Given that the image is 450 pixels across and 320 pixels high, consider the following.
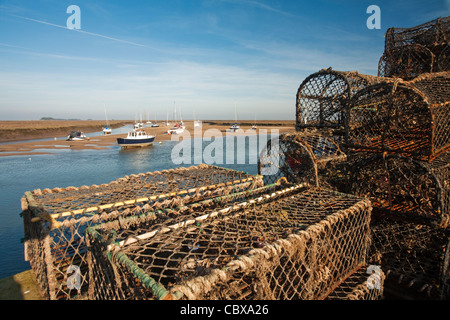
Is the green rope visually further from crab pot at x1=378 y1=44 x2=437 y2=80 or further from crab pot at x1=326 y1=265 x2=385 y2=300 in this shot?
crab pot at x1=378 y1=44 x2=437 y2=80

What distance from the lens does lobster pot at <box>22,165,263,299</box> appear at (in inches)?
117

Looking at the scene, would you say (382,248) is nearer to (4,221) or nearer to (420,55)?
(420,55)

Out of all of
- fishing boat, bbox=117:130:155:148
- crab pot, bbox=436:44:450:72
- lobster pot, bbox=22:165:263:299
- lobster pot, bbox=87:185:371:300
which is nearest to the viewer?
lobster pot, bbox=87:185:371:300

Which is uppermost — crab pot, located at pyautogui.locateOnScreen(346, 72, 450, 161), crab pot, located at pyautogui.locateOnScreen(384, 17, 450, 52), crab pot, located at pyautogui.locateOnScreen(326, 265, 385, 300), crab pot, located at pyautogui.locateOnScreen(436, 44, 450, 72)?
crab pot, located at pyautogui.locateOnScreen(384, 17, 450, 52)

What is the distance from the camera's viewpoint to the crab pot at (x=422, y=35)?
793 centimetres

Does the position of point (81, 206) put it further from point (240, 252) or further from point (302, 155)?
point (302, 155)

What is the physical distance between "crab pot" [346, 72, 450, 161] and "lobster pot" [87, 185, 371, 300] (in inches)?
69.8

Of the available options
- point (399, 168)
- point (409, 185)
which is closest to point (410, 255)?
point (409, 185)

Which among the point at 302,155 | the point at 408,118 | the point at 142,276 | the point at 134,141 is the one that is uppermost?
the point at 408,118

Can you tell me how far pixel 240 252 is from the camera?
5.95 ft

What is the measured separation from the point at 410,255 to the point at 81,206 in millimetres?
5040

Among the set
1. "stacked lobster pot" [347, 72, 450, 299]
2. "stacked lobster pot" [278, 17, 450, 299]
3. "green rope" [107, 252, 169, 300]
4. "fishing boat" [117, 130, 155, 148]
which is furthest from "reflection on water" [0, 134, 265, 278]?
"stacked lobster pot" [347, 72, 450, 299]
